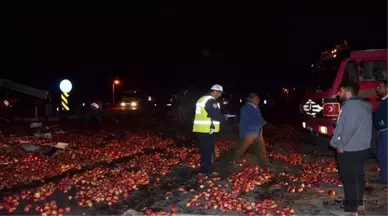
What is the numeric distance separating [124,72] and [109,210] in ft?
242

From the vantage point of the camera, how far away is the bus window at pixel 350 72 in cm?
1148

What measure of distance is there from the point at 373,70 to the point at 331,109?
1.54 metres

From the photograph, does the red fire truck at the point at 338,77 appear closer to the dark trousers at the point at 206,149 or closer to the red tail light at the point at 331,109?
the red tail light at the point at 331,109

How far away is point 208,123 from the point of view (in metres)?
8.98

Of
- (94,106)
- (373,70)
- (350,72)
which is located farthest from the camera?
(94,106)

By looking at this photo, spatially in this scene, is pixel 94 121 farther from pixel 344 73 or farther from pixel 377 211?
pixel 377 211

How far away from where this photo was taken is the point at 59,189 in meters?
8.20

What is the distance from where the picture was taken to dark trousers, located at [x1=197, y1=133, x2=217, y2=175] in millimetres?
9039

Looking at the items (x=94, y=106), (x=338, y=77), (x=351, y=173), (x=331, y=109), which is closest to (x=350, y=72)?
(x=338, y=77)

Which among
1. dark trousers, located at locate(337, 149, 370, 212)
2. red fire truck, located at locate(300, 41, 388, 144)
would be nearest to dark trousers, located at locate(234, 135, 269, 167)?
red fire truck, located at locate(300, 41, 388, 144)

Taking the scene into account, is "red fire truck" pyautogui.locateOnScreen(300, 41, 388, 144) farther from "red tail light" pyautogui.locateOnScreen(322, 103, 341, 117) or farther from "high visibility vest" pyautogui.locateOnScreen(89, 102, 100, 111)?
"high visibility vest" pyautogui.locateOnScreen(89, 102, 100, 111)

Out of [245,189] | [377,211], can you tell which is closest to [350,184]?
[377,211]

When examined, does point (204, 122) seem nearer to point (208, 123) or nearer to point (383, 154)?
point (208, 123)

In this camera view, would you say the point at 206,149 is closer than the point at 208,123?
No
